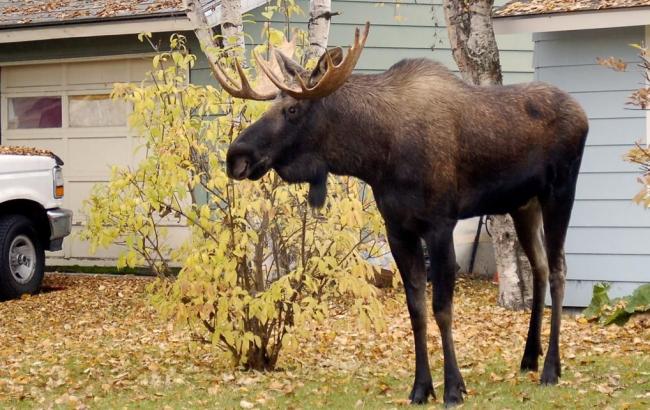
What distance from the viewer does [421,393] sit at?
711 cm

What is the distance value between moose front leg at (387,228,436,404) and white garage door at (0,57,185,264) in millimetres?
9234

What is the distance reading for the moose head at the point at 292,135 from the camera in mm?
6953

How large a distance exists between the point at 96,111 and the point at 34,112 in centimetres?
102

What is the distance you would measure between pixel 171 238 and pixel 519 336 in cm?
616

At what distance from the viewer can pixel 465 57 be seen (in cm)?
1196

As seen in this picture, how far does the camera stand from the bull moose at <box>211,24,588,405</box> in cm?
688

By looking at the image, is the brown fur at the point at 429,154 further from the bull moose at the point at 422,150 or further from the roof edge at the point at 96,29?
the roof edge at the point at 96,29

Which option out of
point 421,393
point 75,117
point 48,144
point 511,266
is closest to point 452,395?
point 421,393

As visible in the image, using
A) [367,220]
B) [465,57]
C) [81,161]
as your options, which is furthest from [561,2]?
[81,161]

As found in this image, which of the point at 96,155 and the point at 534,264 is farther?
the point at 96,155

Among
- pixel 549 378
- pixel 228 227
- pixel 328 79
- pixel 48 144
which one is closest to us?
pixel 328 79

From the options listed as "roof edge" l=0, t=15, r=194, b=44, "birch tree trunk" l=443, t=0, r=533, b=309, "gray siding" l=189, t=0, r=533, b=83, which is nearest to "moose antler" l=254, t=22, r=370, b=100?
"birch tree trunk" l=443, t=0, r=533, b=309

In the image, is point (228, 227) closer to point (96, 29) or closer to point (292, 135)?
point (292, 135)

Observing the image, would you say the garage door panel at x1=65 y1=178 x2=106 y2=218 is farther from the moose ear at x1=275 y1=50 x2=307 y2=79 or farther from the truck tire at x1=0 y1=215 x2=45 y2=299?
the moose ear at x1=275 y1=50 x2=307 y2=79
